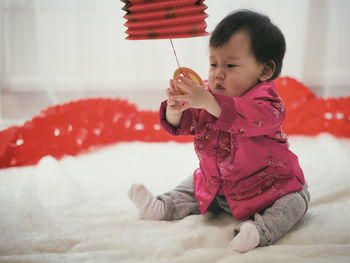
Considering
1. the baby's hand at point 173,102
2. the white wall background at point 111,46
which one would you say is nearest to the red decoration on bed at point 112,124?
the white wall background at point 111,46

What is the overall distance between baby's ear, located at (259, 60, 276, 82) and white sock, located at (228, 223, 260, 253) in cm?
31

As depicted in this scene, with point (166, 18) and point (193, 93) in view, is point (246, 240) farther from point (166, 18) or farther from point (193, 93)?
point (166, 18)

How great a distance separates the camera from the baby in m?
0.73

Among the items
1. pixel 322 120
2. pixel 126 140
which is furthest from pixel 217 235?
pixel 322 120

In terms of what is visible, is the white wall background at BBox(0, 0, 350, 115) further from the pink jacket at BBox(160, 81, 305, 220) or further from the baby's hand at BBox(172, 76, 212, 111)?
the baby's hand at BBox(172, 76, 212, 111)

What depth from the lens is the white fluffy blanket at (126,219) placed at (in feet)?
2.16

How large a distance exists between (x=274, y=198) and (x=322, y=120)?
78cm

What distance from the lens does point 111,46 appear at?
61.6 inches

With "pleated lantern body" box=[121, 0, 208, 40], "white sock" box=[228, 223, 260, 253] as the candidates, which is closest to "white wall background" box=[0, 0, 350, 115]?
"pleated lantern body" box=[121, 0, 208, 40]

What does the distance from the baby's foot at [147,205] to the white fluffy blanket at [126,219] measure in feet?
0.07

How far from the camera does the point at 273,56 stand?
0.78m

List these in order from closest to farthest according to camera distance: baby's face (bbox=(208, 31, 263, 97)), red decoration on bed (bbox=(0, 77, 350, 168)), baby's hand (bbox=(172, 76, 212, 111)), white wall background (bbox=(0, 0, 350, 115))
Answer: baby's hand (bbox=(172, 76, 212, 111))
baby's face (bbox=(208, 31, 263, 97))
red decoration on bed (bbox=(0, 77, 350, 168))
white wall background (bbox=(0, 0, 350, 115))

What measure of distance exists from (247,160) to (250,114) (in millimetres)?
124

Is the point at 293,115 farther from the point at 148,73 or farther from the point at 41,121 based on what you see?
the point at 41,121
